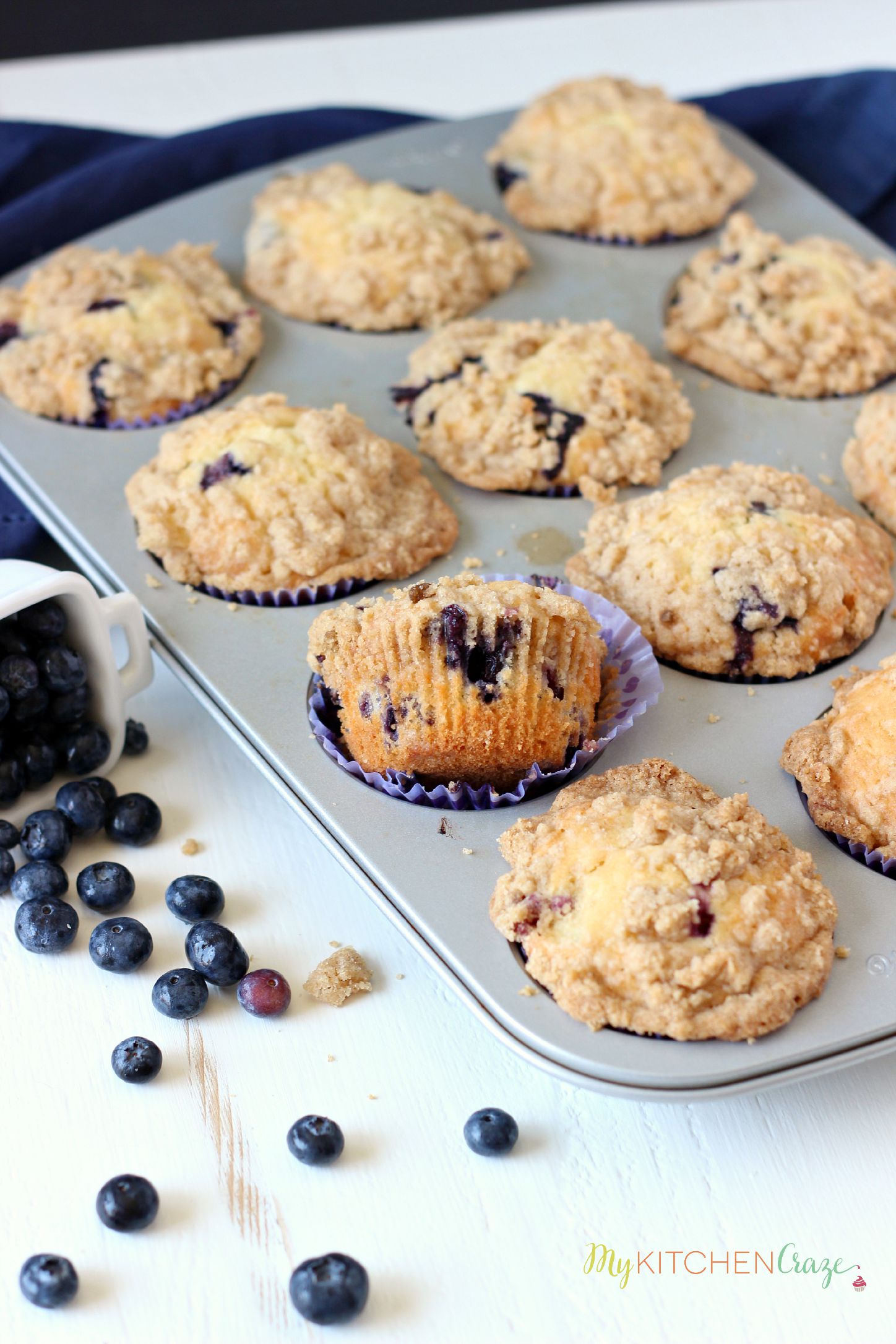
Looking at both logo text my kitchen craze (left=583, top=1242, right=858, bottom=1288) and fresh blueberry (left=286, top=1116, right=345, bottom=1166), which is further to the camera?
fresh blueberry (left=286, top=1116, right=345, bottom=1166)

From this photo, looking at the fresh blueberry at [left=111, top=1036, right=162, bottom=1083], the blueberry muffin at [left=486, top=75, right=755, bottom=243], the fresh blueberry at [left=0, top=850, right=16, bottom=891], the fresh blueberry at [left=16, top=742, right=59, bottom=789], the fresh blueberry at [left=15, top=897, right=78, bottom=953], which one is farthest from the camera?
the blueberry muffin at [left=486, top=75, right=755, bottom=243]

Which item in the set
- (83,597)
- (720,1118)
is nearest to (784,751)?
(720,1118)

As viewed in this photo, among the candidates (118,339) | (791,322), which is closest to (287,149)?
(118,339)

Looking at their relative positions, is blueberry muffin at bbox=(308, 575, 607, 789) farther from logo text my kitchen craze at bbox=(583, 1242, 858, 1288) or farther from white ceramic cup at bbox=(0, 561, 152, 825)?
logo text my kitchen craze at bbox=(583, 1242, 858, 1288)

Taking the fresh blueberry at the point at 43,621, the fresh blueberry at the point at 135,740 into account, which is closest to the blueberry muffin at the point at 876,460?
the fresh blueberry at the point at 135,740

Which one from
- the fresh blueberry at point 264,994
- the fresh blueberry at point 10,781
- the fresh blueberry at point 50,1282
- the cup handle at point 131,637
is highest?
the cup handle at point 131,637

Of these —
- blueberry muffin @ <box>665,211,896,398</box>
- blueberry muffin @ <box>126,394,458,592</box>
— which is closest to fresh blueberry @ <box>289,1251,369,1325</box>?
blueberry muffin @ <box>126,394,458,592</box>

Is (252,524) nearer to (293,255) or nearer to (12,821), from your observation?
(12,821)

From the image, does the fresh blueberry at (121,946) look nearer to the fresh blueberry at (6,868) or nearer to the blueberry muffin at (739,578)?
the fresh blueberry at (6,868)
